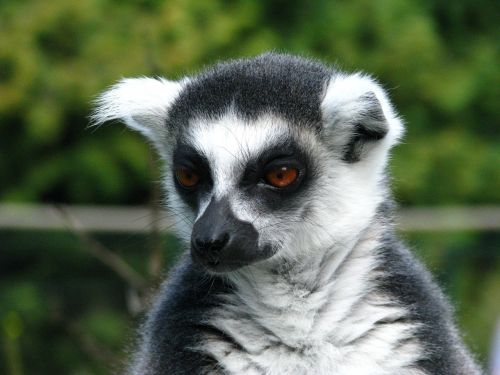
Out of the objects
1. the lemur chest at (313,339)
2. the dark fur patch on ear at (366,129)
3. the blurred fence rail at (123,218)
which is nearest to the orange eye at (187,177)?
the lemur chest at (313,339)

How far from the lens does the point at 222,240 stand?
423cm

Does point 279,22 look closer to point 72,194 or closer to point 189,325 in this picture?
point 72,194

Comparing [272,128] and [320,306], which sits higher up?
[272,128]

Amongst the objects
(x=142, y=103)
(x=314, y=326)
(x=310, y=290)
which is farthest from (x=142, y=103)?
(x=314, y=326)

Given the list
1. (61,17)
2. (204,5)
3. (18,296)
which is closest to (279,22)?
(204,5)

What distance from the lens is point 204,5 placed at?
911cm

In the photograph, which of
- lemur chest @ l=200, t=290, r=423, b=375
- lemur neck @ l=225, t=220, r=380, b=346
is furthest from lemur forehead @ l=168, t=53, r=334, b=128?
lemur chest @ l=200, t=290, r=423, b=375

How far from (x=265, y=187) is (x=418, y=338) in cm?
90

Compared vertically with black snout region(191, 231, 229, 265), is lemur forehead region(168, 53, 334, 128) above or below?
above

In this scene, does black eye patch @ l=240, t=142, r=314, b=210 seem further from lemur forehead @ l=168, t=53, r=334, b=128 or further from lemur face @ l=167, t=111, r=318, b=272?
lemur forehead @ l=168, t=53, r=334, b=128

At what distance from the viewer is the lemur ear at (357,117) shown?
15.0 feet

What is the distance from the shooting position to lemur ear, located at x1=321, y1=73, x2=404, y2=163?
15.0 feet

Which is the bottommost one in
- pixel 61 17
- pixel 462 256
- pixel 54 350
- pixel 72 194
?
pixel 54 350

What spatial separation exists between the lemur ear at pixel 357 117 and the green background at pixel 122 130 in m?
3.87
